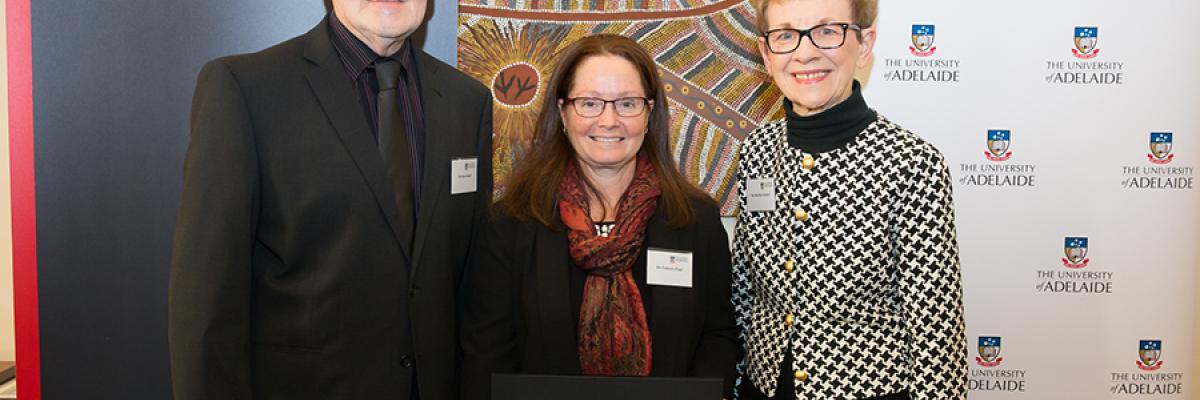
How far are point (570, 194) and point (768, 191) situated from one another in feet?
1.66

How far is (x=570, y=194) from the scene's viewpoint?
2076 mm

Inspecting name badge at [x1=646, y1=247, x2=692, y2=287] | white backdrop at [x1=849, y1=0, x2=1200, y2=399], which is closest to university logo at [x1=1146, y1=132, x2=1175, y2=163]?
white backdrop at [x1=849, y1=0, x2=1200, y2=399]

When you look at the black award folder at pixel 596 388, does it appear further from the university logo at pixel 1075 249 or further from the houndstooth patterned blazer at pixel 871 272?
the university logo at pixel 1075 249

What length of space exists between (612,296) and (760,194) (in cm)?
45

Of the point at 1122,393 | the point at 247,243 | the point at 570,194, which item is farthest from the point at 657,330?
the point at 1122,393

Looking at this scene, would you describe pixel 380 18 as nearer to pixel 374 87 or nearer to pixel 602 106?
pixel 374 87

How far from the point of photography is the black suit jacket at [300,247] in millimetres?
1689

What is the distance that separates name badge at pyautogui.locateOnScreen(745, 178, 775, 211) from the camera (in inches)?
76.9

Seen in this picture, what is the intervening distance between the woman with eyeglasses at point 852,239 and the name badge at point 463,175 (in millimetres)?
780

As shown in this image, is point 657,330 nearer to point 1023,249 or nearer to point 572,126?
point 572,126

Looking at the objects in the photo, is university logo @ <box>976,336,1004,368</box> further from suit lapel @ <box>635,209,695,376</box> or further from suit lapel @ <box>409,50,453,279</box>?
suit lapel @ <box>409,50,453,279</box>

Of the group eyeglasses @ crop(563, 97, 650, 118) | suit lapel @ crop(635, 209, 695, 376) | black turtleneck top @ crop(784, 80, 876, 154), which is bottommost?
suit lapel @ crop(635, 209, 695, 376)

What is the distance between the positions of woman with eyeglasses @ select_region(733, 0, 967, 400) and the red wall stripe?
8.81 feet

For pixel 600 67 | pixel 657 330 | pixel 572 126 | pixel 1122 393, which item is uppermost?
pixel 600 67
